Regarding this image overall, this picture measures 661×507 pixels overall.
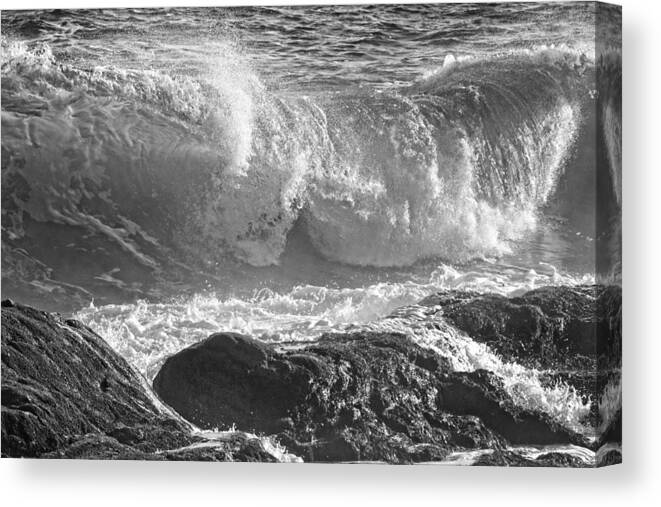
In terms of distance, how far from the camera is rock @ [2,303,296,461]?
9.62 meters

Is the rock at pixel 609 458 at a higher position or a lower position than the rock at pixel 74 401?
lower

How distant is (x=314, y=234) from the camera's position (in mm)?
9602

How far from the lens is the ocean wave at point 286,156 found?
9445 millimetres

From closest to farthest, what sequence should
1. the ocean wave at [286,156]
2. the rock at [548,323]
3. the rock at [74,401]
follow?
the rock at [548,323] < the ocean wave at [286,156] < the rock at [74,401]

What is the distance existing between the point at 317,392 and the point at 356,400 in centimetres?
23

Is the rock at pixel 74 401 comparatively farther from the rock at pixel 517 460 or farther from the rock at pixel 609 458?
the rock at pixel 609 458

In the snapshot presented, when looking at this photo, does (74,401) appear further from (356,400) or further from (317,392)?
(356,400)

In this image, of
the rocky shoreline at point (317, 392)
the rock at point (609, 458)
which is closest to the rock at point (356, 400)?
the rocky shoreline at point (317, 392)

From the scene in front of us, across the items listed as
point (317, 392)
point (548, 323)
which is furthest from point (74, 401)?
point (548, 323)

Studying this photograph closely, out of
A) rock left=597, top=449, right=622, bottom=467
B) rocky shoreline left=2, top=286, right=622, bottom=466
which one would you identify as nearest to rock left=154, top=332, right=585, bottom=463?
rocky shoreline left=2, top=286, right=622, bottom=466

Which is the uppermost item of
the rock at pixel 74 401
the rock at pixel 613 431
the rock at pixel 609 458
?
the rock at pixel 74 401

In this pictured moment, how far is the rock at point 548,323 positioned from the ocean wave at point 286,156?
0.30 meters

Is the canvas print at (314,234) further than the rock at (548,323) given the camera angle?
Yes

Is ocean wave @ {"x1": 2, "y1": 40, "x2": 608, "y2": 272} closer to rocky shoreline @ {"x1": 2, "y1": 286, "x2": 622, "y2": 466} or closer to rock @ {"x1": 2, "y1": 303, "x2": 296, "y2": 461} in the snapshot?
rocky shoreline @ {"x1": 2, "y1": 286, "x2": 622, "y2": 466}
